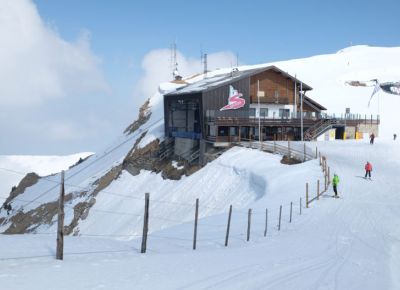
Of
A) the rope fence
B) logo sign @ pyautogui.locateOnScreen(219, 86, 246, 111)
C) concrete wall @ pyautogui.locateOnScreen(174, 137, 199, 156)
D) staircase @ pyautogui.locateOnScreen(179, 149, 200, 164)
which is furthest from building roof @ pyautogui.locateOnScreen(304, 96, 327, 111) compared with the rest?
the rope fence

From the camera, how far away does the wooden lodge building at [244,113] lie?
47938 mm

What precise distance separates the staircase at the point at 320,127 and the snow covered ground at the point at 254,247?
13516mm

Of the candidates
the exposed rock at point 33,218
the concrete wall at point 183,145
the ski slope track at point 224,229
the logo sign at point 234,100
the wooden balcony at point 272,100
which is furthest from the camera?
the wooden balcony at point 272,100

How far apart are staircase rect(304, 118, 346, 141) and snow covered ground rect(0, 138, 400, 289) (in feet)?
44.3

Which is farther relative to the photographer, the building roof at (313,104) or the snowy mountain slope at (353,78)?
the snowy mountain slope at (353,78)

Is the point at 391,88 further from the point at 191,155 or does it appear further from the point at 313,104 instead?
the point at 191,155

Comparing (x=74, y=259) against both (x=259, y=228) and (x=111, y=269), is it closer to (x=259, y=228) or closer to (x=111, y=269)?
(x=111, y=269)

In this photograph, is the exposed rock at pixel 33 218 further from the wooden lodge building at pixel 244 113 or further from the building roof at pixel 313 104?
the building roof at pixel 313 104

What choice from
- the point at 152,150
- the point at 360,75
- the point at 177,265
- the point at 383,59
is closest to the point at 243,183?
the point at 152,150

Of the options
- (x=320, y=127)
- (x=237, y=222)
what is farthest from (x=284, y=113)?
(x=237, y=222)

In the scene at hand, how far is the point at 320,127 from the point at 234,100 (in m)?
11.4

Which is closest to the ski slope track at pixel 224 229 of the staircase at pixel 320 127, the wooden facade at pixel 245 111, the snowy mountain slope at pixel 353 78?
the wooden facade at pixel 245 111

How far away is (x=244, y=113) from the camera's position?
50125mm

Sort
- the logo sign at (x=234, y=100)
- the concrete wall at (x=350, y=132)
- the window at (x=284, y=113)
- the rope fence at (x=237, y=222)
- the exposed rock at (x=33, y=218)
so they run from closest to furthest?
the rope fence at (x=237, y=222) < the exposed rock at (x=33, y=218) < the logo sign at (x=234, y=100) < the window at (x=284, y=113) < the concrete wall at (x=350, y=132)
